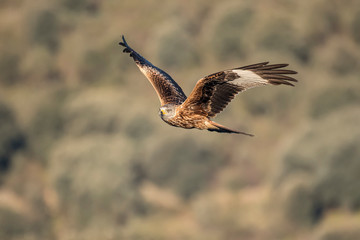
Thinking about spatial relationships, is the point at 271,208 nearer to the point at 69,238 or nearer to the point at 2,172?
the point at 69,238

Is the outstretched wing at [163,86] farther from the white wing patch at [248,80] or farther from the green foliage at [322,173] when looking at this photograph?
the green foliage at [322,173]

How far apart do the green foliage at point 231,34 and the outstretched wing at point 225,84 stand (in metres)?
55.2

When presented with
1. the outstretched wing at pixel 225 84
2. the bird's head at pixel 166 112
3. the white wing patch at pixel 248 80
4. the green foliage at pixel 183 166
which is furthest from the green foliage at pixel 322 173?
the white wing patch at pixel 248 80

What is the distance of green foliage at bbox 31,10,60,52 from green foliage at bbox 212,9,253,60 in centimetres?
1568

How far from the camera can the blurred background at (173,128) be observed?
148ft

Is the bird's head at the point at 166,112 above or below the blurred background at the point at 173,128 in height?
below

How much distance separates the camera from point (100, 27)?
241 ft

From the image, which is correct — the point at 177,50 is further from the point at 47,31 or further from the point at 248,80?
the point at 248,80

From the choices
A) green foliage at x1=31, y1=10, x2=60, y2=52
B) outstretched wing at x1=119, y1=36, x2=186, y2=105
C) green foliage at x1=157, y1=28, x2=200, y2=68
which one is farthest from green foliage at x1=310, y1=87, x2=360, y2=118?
outstretched wing at x1=119, y1=36, x2=186, y2=105

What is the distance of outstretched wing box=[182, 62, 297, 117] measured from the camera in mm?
10539

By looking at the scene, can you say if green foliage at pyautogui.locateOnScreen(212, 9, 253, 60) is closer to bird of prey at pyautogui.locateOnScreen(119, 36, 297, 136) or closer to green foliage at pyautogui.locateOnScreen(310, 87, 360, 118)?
green foliage at pyautogui.locateOnScreen(310, 87, 360, 118)

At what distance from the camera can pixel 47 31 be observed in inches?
2908

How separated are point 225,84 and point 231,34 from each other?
57.4 m

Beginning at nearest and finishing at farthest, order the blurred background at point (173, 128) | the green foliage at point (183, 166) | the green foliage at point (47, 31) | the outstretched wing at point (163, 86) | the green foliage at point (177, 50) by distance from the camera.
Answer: the outstretched wing at point (163, 86), the blurred background at point (173, 128), the green foliage at point (183, 166), the green foliage at point (177, 50), the green foliage at point (47, 31)
